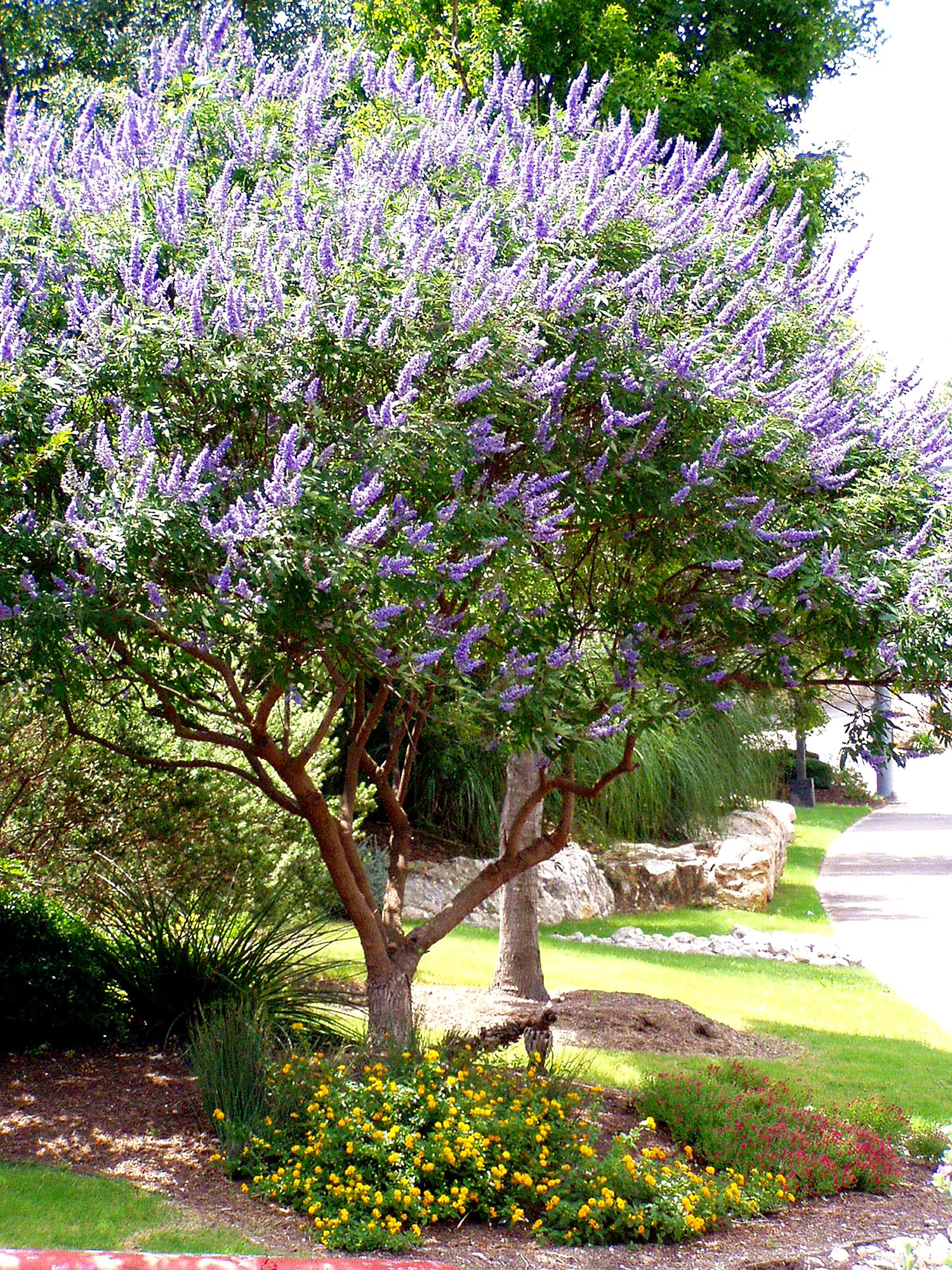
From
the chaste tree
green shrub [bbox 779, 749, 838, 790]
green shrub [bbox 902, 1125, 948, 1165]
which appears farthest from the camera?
green shrub [bbox 779, 749, 838, 790]

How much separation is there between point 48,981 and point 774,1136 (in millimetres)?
4104

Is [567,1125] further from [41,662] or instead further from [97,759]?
[97,759]

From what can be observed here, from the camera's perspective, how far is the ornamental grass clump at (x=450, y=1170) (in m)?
5.27

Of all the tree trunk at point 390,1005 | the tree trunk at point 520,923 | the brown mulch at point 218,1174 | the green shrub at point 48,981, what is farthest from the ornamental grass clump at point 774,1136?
the green shrub at point 48,981

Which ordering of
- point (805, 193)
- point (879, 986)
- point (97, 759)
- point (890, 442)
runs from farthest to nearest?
point (805, 193) < point (879, 986) < point (97, 759) < point (890, 442)

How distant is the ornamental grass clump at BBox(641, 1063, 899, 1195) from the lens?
618cm

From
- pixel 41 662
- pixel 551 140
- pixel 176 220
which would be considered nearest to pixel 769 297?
pixel 551 140

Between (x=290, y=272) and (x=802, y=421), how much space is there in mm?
2055

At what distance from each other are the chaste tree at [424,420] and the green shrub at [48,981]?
1.83m

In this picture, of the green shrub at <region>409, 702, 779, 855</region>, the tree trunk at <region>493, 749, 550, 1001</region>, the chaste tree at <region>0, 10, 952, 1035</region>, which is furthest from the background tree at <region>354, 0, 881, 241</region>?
the chaste tree at <region>0, 10, 952, 1035</region>

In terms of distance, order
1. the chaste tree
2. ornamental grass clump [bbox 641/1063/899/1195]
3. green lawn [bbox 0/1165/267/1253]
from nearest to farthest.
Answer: the chaste tree
green lawn [bbox 0/1165/267/1253]
ornamental grass clump [bbox 641/1063/899/1195]

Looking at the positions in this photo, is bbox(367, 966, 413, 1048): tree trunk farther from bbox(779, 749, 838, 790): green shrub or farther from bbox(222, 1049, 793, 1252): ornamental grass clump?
bbox(779, 749, 838, 790): green shrub

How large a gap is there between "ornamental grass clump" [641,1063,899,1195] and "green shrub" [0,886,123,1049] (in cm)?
324

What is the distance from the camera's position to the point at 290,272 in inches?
187
